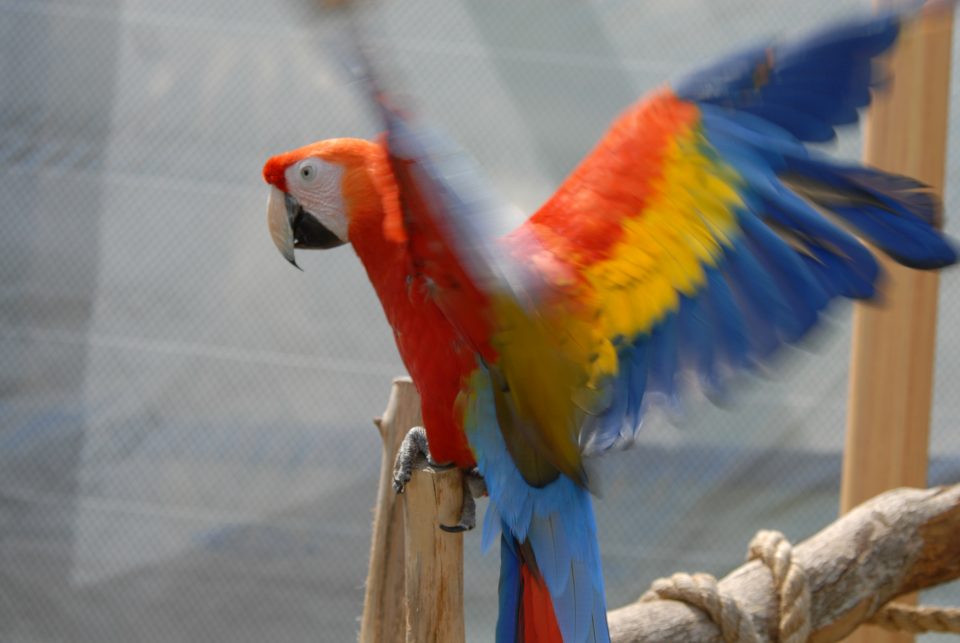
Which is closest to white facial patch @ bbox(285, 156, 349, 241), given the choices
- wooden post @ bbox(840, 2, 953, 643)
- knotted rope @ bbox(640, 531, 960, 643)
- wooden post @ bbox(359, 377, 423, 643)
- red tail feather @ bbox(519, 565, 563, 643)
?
wooden post @ bbox(359, 377, 423, 643)

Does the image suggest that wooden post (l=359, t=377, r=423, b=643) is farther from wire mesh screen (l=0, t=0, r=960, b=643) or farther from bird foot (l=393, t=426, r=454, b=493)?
wire mesh screen (l=0, t=0, r=960, b=643)

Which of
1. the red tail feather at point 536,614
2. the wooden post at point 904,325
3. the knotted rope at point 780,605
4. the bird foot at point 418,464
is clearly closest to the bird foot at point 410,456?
the bird foot at point 418,464

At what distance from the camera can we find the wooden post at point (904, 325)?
92 cm

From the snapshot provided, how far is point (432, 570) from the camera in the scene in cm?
63

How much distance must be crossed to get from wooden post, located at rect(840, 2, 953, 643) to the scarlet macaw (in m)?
0.36

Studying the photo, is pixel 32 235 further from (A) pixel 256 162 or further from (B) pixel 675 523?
(B) pixel 675 523

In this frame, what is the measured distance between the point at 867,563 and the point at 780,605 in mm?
99

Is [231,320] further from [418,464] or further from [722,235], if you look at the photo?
[722,235]

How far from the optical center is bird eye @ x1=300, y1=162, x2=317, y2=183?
709 millimetres

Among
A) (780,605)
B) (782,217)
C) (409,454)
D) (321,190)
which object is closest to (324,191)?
(321,190)

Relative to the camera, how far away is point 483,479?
27.0 inches

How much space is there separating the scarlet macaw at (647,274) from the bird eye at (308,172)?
0.36ft

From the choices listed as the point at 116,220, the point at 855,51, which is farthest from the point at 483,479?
the point at 116,220

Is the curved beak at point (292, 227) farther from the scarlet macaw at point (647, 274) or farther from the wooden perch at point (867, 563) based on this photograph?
the wooden perch at point (867, 563)
